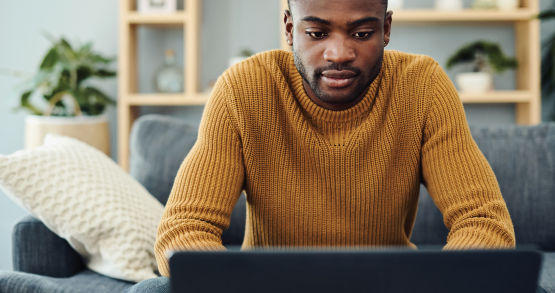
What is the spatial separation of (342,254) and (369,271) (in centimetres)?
3

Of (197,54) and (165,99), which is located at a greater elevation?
(197,54)

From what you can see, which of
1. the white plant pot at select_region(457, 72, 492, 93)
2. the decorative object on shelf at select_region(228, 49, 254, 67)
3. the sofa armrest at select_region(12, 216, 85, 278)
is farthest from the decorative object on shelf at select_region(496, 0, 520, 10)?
the sofa armrest at select_region(12, 216, 85, 278)

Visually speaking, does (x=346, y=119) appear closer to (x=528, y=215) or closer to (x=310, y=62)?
(x=310, y=62)

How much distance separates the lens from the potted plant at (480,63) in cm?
212

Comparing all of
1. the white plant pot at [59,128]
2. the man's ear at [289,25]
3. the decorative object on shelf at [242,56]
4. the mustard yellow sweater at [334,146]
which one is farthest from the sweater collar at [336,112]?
the white plant pot at [59,128]

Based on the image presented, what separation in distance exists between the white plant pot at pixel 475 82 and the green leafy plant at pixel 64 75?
5.94ft

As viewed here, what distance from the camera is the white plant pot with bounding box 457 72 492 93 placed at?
2135 millimetres

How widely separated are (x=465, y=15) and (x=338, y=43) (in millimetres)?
1661

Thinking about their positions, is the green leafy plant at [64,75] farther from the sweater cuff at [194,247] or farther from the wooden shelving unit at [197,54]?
the sweater cuff at [194,247]

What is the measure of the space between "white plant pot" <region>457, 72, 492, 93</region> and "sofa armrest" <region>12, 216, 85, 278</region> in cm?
195

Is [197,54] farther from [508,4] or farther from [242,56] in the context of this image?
[508,4]

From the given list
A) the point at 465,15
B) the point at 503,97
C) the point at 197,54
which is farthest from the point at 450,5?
the point at 197,54

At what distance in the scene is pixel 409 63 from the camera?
0.96m

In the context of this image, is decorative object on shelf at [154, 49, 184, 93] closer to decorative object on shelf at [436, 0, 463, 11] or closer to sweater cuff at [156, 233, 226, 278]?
decorative object on shelf at [436, 0, 463, 11]
